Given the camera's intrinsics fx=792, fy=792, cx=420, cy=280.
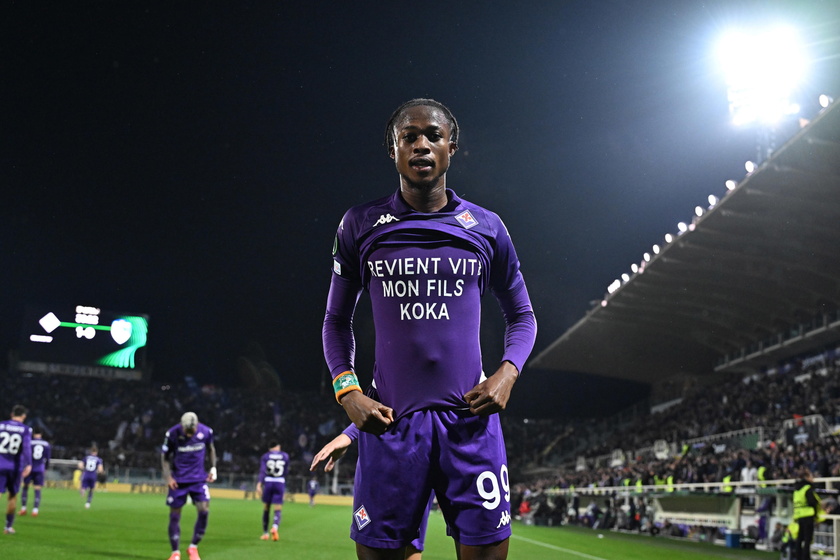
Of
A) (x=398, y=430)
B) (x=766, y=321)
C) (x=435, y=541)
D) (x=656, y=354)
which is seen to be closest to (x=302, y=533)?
(x=435, y=541)

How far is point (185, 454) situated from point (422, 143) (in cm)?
901

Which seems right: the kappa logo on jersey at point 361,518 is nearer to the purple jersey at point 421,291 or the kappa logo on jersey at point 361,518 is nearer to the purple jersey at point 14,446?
the purple jersey at point 421,291

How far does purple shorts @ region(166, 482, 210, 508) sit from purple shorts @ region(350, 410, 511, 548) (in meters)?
8.32

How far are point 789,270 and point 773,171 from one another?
8781 mm

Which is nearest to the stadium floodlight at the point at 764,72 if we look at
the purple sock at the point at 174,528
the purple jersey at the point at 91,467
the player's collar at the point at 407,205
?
the purple jersey at the point at 91,467

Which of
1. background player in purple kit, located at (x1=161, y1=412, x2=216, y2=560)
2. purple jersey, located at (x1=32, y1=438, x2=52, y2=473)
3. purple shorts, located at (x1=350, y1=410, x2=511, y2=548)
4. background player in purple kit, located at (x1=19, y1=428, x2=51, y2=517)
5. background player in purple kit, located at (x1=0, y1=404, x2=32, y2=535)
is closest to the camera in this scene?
purple shorts, located at (x1=350, y1=410, x2=511, y2=548)

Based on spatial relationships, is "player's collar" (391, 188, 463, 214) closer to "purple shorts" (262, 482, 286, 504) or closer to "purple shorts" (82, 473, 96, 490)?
"purple shorts" (262, 482, 286, 504)

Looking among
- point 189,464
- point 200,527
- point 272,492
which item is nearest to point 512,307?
point 189,464

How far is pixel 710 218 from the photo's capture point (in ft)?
87.8

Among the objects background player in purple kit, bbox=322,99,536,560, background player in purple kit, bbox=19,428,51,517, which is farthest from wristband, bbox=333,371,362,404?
background player in purple kit, bbox=19,428,51,517

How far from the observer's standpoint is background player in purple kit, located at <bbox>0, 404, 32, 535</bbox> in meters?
13.5

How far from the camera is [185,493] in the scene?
1059 cm

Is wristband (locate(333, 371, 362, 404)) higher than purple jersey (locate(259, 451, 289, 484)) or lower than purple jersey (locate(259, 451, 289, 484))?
higher

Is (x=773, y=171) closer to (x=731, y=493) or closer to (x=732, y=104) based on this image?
(x=731, y=493)
